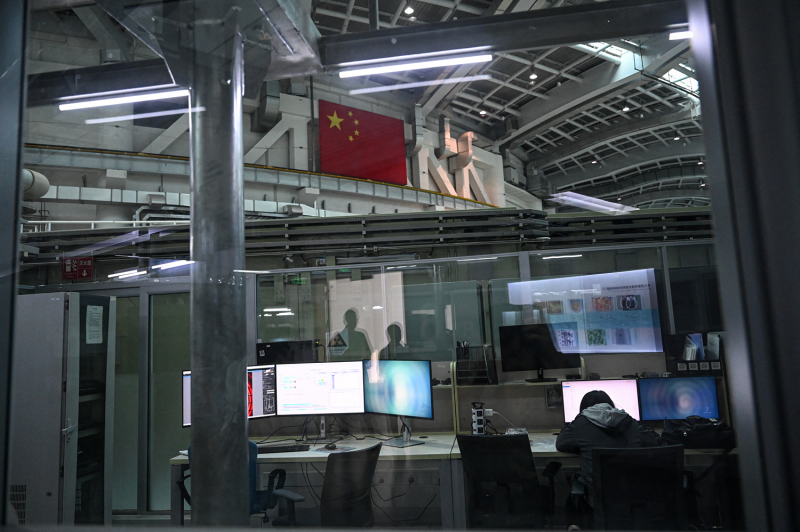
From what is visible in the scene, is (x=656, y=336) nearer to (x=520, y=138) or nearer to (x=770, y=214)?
(x=520, y=138)

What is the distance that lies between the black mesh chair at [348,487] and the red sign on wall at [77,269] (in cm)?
144

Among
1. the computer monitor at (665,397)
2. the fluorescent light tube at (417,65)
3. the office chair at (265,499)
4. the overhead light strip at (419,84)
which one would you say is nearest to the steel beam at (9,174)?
the office chair at (265,499)

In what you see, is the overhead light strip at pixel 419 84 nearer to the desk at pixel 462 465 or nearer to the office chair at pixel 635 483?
the office chair at pixel 635 483

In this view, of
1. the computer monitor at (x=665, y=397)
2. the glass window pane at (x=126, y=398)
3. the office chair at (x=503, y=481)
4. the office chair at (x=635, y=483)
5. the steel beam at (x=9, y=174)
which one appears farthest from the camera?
the glass window pane at (x=126, y=398)

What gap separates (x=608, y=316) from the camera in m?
3.47

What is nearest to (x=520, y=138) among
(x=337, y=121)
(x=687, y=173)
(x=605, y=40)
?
(x=605, y=40)

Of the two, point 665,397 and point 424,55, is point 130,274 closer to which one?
point 424,55

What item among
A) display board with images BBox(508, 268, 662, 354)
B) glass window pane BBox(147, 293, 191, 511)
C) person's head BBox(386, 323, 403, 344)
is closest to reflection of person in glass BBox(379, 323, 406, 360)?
person's head BBox(386, 323, 403, 344)

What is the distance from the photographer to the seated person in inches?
110

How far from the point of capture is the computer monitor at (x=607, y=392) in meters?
3.34

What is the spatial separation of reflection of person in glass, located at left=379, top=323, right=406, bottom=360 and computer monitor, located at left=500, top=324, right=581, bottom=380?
2.56 ft

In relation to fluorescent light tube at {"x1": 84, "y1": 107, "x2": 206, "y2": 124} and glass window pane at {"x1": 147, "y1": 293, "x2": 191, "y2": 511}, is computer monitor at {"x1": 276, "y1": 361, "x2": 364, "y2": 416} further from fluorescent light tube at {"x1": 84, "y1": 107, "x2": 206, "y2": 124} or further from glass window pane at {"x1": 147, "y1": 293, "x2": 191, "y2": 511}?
fluorescent light tube at {"x1": 84, "y1": 107, "x2": 206, "y2": 124}

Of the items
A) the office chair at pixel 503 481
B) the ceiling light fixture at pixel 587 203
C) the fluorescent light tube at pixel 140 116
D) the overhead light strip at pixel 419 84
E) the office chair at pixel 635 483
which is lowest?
the office chair at pixel 503 481

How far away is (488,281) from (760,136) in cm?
335
